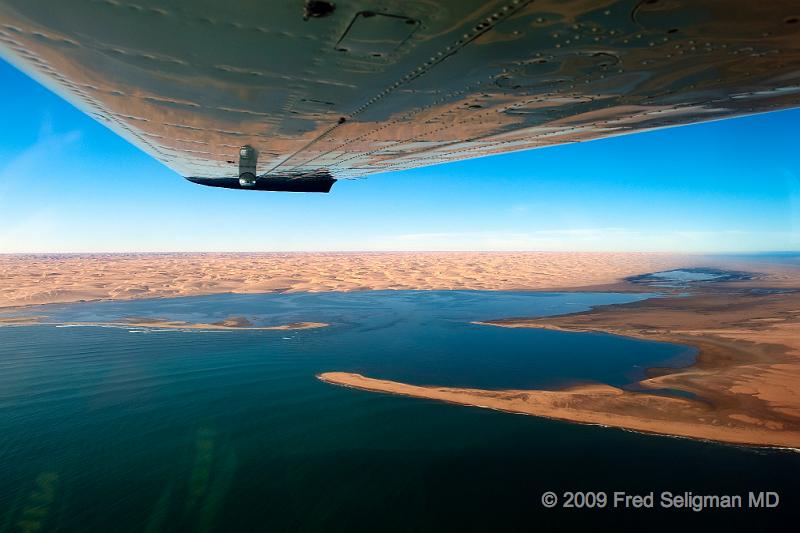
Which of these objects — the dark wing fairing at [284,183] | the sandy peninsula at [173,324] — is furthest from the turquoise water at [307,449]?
the dark wing fairing at [284,183]

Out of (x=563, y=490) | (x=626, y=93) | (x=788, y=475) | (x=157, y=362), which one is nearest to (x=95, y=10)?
(x=626, y=93)

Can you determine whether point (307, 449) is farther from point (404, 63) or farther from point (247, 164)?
point (404, 63)

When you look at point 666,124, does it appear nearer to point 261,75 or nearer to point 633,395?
point 261,75

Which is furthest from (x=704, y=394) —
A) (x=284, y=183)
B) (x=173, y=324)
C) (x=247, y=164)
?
(x=173, y=324)

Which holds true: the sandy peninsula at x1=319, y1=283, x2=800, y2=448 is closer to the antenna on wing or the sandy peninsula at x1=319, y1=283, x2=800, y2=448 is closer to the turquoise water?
the turquoise water

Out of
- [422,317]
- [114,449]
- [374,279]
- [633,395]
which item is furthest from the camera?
[374,279]
